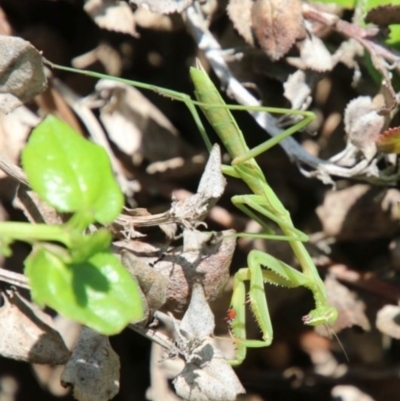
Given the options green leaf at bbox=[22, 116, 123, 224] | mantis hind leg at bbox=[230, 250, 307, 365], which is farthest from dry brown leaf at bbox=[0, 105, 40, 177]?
green leaf at bbox=[22, 116, 123, 224]

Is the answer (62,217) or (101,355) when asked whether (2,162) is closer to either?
(62,217)

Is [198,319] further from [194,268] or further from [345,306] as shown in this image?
[345,306]

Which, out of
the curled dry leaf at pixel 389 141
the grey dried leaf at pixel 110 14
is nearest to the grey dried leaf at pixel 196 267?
the curled dry leaf at pixel 389 141

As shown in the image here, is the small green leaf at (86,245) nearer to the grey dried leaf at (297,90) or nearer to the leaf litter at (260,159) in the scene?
the leaf litter at (260,159)

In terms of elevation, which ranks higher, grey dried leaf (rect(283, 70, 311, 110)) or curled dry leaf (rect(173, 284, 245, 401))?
grey dried leaf (rect(283, 70, 311, 110))

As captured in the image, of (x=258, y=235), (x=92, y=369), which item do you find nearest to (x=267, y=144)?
(x=258, y=235)

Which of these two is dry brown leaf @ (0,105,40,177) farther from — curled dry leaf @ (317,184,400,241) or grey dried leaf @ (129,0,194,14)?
curled dry leaf @ (317,184,400,241)

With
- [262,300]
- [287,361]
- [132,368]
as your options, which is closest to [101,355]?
[262,300]
